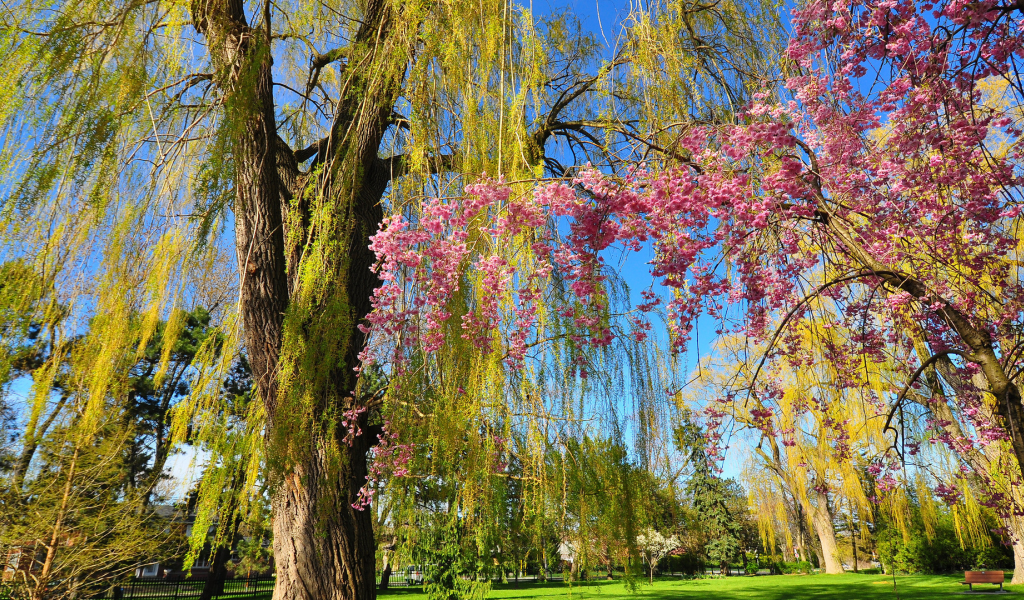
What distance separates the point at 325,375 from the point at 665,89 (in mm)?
1492

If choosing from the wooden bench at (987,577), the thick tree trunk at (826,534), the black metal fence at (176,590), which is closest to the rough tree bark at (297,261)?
the black metal fence at (176,590)

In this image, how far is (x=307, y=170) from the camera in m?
3.00

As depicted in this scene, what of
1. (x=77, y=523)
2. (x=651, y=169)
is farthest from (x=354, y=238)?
(x=77, y=523)

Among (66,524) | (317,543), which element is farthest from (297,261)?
(66,524)

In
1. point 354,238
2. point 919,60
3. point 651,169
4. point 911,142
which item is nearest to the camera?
point 919,60

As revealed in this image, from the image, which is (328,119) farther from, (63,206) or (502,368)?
(502,368)

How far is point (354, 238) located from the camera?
8.30 ft

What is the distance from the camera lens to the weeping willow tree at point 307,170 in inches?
66.5

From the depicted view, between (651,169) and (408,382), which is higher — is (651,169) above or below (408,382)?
above

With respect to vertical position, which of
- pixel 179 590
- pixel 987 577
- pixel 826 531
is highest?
pixel 826 531

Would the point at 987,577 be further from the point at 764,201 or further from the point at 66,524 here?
the point at 66,524

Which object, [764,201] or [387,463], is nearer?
[764,201]

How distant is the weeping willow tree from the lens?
1.69 metres

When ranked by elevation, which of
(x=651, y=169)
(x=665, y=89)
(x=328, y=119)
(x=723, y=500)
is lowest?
(x=723, y=500)
